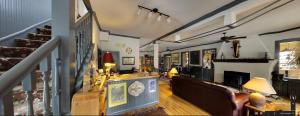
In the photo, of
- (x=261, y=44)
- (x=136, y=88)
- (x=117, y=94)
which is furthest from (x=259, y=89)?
(x=261, y=44)

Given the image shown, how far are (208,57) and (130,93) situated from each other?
6575 mm

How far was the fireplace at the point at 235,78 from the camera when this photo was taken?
5650 mm

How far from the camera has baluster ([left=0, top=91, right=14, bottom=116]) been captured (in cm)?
47

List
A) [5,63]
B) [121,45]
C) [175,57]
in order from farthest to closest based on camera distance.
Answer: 1. [175,57]
2. [121,45]
3. [5,63]

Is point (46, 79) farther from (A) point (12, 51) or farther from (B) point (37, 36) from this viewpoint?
(B) point (37, 36)

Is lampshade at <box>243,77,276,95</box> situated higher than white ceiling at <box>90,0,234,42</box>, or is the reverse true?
white ceiling at <box>90,0,234,42</box>

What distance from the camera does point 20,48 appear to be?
80.4 inches

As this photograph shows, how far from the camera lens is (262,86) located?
7.43 feet

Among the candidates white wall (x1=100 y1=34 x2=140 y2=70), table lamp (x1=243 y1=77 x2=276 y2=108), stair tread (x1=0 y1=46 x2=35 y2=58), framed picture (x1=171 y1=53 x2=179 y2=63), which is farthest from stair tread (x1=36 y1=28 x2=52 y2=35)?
framed picture (x1=171 y1=53 x2=179 y2=63)

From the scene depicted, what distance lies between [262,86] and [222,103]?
0.81m

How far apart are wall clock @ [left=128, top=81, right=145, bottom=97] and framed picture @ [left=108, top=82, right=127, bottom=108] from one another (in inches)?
6.2

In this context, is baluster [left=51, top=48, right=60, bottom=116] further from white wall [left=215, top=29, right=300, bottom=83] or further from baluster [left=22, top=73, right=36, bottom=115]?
→ white wall [left=215, top=29, right=300, bottom=83]

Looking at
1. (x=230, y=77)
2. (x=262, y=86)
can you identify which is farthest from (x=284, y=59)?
(x=262, y=86)

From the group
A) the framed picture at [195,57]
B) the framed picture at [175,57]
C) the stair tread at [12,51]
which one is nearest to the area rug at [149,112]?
the stair tread at [12,51]
